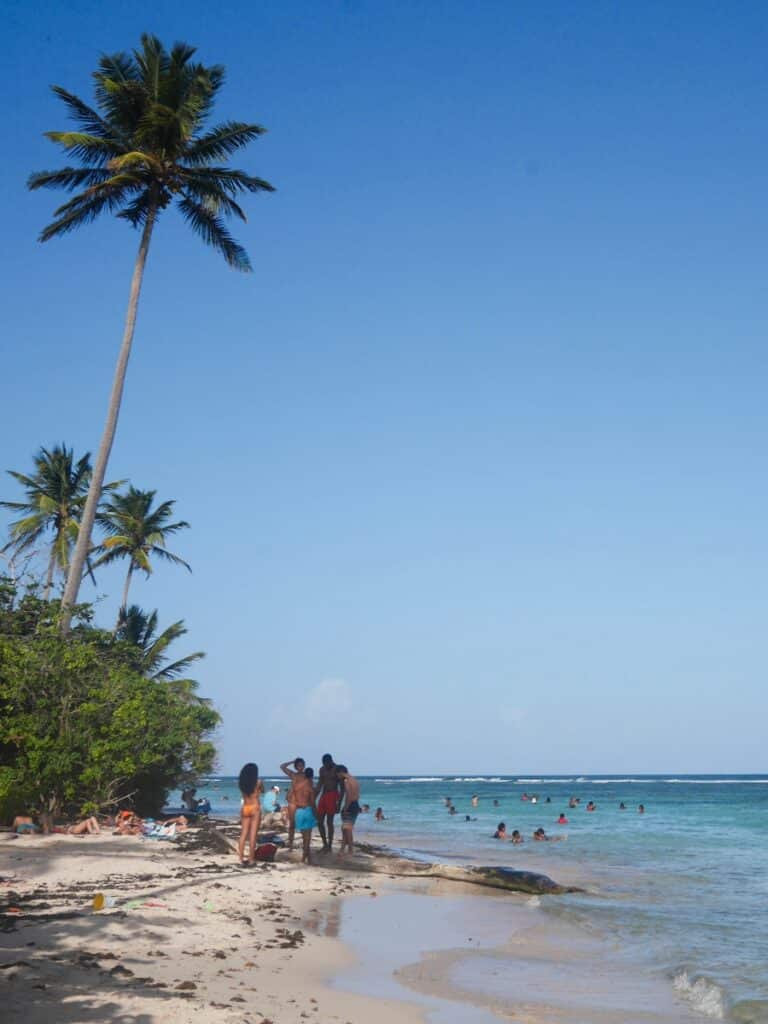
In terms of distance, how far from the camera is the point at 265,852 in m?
16.9

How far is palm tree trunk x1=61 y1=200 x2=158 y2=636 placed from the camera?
21750mm

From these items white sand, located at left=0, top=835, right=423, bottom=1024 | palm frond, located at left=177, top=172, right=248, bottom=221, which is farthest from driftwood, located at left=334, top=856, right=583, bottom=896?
palm frond, located at left=177, top=172, right=248, bottom=221

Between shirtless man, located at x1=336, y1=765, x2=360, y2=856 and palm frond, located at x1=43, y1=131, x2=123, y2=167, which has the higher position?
palm frond, located at x1=43, y1=131, x2=123, y2=167

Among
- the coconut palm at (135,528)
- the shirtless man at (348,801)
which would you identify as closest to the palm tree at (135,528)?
the coconut palm at (135,528)

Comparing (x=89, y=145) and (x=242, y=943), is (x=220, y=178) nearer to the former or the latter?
(x=89, y=145)

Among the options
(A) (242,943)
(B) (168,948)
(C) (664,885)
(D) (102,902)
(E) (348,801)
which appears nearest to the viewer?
(B) (168,948)

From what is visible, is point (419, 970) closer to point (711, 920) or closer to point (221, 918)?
point (221, 918)

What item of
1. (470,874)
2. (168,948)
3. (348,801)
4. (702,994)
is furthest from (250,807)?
(702,994)

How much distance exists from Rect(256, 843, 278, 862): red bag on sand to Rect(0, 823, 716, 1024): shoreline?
22.3 inches

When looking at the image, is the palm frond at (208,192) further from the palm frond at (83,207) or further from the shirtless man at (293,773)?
the shirtless man at (293,773)

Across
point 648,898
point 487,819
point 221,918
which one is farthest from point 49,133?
point 487,819

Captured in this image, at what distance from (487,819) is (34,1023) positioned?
48405 millimetres

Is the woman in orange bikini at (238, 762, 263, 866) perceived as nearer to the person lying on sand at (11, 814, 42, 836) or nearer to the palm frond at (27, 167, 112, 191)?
the person lying on sand at (11, 814, 42, 836)

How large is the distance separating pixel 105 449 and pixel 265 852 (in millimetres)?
10760
